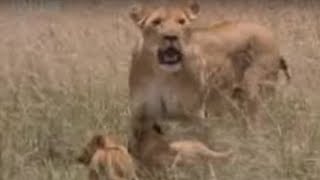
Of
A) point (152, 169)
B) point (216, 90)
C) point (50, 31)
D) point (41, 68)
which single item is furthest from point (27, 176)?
point (50, 31)

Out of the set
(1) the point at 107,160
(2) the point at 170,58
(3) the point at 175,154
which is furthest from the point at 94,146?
(2) the point at 170,58

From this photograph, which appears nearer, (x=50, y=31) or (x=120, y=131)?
(x=120, y=131)

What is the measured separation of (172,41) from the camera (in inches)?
247

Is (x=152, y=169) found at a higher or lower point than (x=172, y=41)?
lower

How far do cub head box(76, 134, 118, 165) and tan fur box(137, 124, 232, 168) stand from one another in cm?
21

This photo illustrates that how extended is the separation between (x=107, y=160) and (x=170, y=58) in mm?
822

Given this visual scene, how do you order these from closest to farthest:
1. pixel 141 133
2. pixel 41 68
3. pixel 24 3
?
pixel 141 133 → pixel 41 68 → pixel 24 3

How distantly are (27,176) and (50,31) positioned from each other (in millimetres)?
3206

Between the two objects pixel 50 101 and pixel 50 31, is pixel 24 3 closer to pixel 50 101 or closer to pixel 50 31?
pixel 50 31

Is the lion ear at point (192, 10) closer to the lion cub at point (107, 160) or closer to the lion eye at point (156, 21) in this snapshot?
the lion eye at point (156, 21)

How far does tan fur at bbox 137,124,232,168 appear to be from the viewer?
5.95 metres

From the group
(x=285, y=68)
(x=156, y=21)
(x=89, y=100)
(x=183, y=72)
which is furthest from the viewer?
(x=285, y=68)

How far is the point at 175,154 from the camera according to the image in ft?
19.7

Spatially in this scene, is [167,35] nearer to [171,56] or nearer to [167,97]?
[171,56]
